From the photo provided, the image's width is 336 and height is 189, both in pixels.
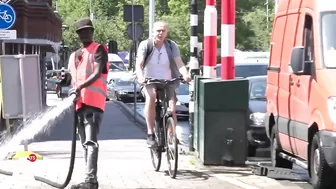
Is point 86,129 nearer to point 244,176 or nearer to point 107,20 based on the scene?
point 244,176

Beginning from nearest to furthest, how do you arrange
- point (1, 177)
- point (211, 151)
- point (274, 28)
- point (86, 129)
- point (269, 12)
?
1. point (86, 129)
2. point (1, 177)
3. point (211, 151)
4. point (274, 28)
5. point (269, 12)

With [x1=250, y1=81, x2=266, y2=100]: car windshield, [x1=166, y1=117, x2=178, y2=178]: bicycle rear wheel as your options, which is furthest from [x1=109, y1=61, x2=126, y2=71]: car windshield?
[x1=166, y1=117, x2=178, y2=178]: bicycle rear wheel

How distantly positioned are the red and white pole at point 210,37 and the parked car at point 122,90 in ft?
91.7

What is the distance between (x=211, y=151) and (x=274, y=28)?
2.21m

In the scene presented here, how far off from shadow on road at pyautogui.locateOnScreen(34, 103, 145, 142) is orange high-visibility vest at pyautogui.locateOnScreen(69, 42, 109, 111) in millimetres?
10436

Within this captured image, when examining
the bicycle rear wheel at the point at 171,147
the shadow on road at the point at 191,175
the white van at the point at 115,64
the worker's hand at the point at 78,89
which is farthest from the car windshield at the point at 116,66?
the worker's hand at the point at 78,89

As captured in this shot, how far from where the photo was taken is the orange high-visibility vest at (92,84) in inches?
339

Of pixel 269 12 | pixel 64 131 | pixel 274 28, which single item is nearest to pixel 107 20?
pixel 269 12

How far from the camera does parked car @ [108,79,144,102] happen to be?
41500 mm

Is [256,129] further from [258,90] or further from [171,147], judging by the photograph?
[171,147]

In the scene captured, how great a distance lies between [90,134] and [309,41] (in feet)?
9.18

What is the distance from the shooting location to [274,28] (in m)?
11.9

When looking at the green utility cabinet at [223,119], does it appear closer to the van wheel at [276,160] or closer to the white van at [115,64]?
the van wheel at [276,160]

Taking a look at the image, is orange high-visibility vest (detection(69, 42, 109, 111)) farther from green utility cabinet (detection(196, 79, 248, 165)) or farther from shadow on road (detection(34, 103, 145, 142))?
shadow on road (detection(34, 103, 145, 142))
